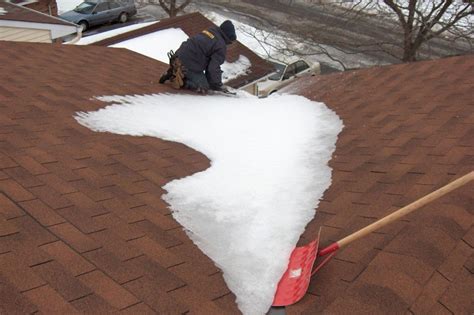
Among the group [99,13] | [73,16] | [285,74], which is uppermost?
[99,13]

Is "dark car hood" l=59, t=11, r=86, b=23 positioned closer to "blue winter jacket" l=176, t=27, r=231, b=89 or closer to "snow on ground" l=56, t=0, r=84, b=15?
"snow on ground" l=56, t=0, r=84, b=15

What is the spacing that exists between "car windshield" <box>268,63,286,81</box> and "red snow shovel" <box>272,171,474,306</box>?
1009 centimetres

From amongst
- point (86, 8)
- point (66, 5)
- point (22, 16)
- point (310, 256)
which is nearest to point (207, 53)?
point (310, 256)

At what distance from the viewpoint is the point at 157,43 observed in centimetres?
1130

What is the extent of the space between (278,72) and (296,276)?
36.0 ft

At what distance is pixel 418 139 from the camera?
3508mm

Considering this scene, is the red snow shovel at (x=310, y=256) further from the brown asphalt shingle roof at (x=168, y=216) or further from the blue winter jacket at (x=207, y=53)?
the blue winter jacket at (x=207, y=53)

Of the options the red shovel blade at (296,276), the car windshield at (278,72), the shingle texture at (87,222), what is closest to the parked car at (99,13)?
the car windshield at (278,72)

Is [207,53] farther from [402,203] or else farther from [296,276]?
[296,276]

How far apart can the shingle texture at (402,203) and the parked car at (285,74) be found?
631cm

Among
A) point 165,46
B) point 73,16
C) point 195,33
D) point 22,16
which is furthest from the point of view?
point 73,16

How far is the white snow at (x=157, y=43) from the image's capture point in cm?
1080

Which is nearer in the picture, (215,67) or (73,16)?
(215,67)

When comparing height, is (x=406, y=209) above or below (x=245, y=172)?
above
